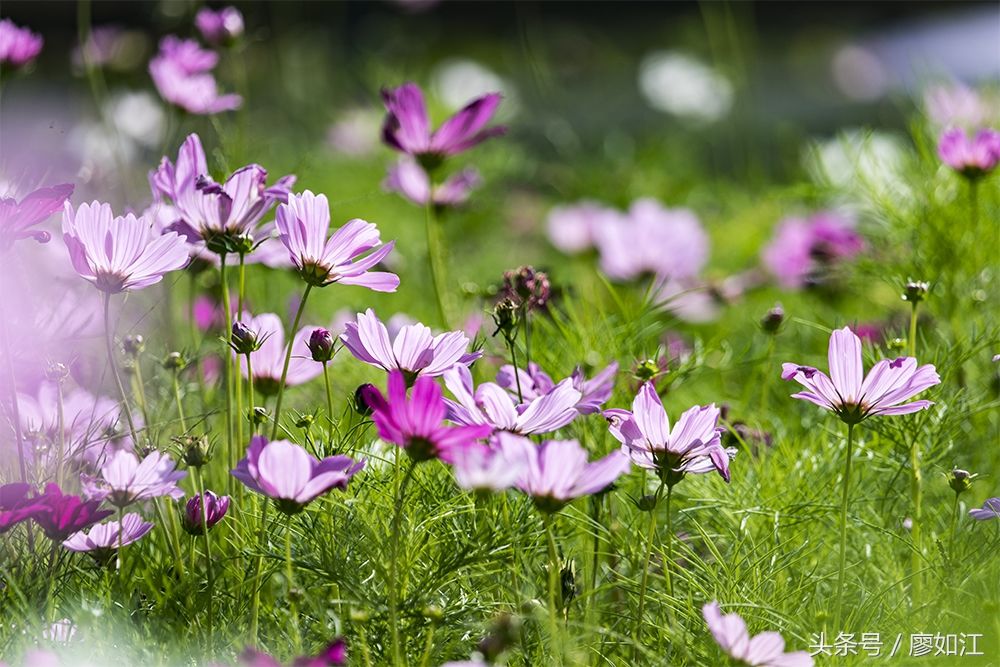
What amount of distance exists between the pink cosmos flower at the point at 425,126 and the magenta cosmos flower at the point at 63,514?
1.26ft

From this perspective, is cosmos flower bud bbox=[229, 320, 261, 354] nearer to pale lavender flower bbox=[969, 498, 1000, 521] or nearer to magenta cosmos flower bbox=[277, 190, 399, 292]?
magenta cosmos flower bbox=[277, 190, 399, 292]

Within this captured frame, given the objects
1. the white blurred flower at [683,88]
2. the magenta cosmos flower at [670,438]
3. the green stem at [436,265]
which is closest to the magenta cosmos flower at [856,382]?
the magenta cosmos flower at [670,438]

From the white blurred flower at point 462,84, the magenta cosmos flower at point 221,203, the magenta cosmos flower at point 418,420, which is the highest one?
the white blurred flower at point 462,84

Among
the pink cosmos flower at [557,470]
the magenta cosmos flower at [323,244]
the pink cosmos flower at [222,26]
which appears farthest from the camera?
the pink cosmos flower at [222,26]

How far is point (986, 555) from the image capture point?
0.75 metres

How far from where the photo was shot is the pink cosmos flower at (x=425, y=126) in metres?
0.88

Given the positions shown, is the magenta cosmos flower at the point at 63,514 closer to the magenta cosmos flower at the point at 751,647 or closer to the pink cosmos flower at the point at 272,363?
the pink cosmos flower at the point at 272,363

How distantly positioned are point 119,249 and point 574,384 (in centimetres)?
29

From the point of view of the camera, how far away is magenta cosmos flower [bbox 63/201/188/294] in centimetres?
67

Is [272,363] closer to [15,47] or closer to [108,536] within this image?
[108,536]

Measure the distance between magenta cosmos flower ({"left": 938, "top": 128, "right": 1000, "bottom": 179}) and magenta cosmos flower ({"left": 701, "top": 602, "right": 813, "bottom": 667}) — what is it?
0.56 metres

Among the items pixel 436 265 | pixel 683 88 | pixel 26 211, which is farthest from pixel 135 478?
pixel 683 88

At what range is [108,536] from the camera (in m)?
0.70

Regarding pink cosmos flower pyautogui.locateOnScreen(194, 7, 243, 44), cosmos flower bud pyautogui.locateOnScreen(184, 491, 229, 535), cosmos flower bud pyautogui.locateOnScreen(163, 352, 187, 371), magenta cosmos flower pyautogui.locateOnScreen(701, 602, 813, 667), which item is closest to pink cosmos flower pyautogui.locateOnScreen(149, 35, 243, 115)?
pink cosmos flower pyautogui.locateOnScreen(194, 7, 243, 44)
